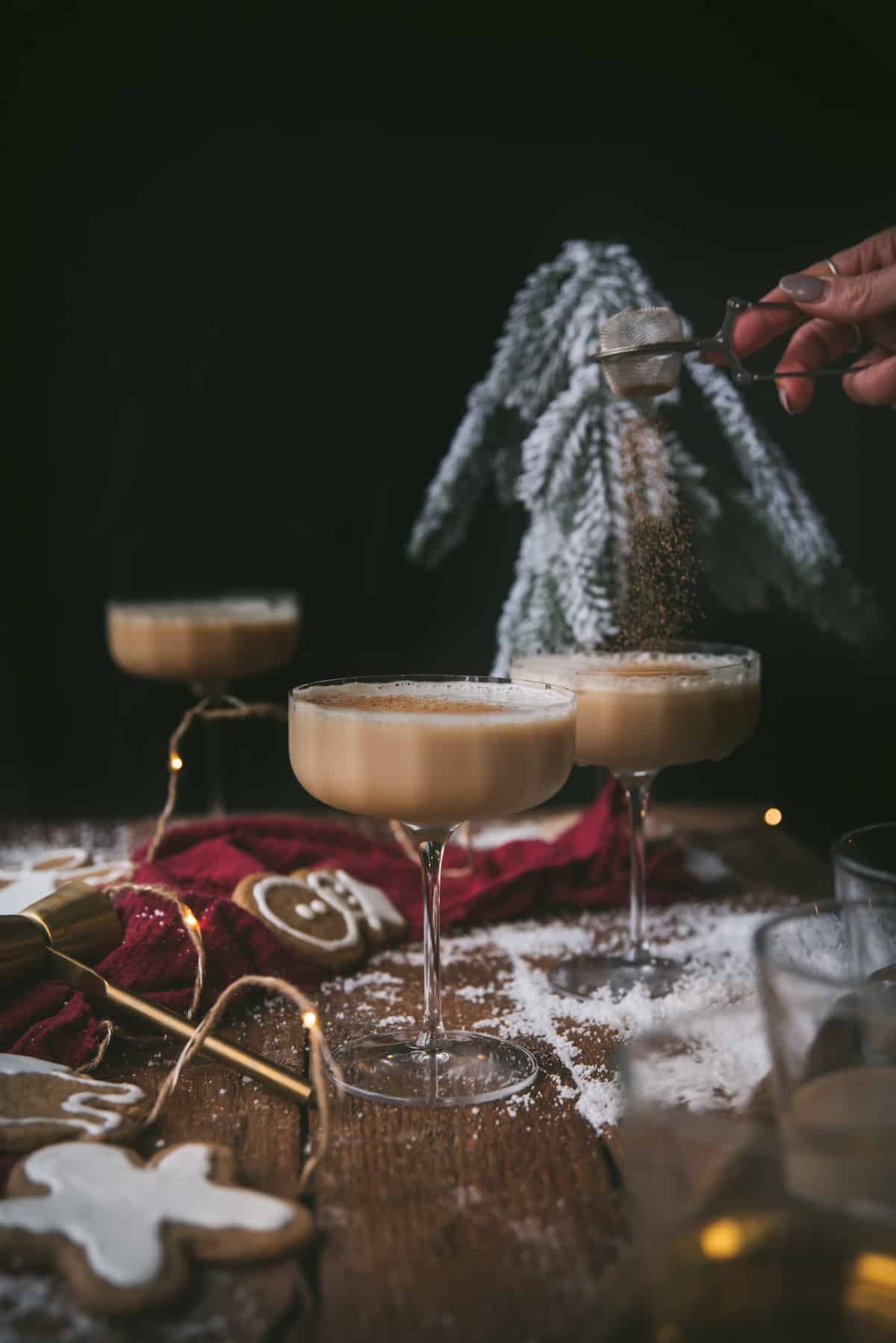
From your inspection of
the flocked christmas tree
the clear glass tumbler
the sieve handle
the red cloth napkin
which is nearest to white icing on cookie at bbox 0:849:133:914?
the red cloth napkin

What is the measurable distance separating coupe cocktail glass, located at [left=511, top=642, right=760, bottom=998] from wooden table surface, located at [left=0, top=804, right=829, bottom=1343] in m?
0.24

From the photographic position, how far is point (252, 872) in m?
1.38

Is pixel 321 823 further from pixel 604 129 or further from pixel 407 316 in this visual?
pixel 604 129

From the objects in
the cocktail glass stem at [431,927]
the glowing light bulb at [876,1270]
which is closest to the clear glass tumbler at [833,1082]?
the glowing light bulb at [876,1270]

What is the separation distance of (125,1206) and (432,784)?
0.42 m

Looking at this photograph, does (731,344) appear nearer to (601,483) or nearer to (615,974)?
(601,483)

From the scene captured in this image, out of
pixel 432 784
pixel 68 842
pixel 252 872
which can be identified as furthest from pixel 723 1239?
pixel 68 842

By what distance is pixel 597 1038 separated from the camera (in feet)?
3.62

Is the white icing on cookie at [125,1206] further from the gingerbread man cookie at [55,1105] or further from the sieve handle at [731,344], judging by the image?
the sieve handle at [731,344]

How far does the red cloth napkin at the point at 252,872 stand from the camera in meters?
1.05

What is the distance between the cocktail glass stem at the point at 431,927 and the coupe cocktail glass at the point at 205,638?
0.96m

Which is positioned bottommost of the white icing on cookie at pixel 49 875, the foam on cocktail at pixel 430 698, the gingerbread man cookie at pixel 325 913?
the gingerbread man cookie at pixel 325 913

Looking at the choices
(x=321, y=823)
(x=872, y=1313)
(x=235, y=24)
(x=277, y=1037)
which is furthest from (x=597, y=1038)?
(x=235, y=24)

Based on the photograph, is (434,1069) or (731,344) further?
(731,344)
